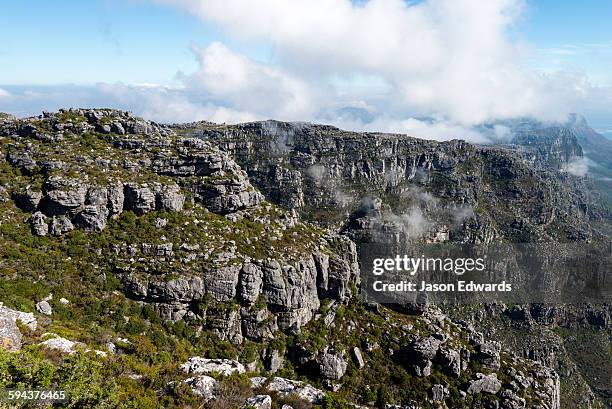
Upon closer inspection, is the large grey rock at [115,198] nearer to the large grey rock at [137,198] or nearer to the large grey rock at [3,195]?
the large grey rock at [137,198]

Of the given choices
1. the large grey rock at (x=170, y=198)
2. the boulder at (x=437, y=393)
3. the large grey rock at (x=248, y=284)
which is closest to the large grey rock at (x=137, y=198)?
the large grey rock at (x=170, y=198)

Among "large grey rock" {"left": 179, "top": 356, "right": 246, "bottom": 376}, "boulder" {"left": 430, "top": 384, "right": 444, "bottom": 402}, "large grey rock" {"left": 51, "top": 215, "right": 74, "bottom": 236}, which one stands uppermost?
"large grey rock" {"left": 51, "top": 215, "right": 74, "bottom": 236}

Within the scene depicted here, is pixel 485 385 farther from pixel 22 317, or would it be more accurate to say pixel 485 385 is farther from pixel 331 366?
pixel 22 317

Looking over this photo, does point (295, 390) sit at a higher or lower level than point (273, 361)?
higher

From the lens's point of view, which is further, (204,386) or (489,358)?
(489,358)

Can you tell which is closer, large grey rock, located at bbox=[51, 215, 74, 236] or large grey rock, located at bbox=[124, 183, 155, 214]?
large grey rock, located at bbox=[51, 215, 74, 236]

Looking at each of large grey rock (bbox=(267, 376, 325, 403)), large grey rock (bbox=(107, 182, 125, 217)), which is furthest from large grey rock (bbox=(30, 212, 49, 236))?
large grey rock (bbox=(267, 376, 325, 403))

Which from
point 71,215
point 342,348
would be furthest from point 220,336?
point 71,215

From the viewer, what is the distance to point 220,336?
258 feet

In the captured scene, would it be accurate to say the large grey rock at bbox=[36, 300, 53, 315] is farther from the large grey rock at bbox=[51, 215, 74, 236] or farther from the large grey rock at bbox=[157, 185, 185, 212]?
the large grey rock at bbox=[157, 185, 185, 212]

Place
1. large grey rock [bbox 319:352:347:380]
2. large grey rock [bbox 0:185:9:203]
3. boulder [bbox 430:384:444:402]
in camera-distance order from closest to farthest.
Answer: large grey rock [bbox 0:185:9:203]
large grey rock [bbox 319:352:347:380]
boulder [bbox 430:384:444:402]

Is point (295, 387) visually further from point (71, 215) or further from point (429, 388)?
point (71, 215)

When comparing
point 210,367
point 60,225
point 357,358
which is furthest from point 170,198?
point 357,358

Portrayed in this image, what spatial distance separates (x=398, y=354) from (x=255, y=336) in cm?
3393
